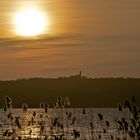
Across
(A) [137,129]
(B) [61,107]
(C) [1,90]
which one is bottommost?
(A) [137,129]

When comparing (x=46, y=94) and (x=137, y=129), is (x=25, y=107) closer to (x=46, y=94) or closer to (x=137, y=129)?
(x=137, y=129)

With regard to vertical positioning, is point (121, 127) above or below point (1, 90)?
below

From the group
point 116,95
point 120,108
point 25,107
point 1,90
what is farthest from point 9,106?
point 116,95

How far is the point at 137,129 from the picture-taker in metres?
28.0

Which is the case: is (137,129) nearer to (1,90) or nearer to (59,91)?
(1,90)

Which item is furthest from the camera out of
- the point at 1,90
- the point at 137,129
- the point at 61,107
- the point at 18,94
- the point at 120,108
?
the point at 18,94

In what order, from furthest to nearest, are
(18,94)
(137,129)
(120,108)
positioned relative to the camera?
(18,94) → (120,108) → (137,129)

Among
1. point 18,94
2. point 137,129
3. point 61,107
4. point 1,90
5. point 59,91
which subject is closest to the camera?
point 137,129

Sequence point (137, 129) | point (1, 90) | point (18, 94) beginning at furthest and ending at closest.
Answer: point (18, 94), point (1, 90), point (137, 129)

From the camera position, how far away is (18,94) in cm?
19250

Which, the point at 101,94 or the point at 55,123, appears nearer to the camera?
the point at 55,123

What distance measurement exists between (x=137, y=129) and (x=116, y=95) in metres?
161

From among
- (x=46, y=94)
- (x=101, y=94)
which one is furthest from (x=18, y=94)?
(x=101, y=94)

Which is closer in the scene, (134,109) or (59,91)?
(134,109)
